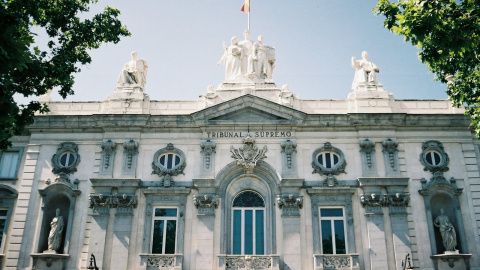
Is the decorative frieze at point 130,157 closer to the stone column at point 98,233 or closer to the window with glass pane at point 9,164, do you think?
the stone column at point 98,233

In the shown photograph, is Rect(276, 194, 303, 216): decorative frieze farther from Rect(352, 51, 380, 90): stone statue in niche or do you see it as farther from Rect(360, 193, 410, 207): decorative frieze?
Rect(352, 51, 380, 90): stone statue in niche

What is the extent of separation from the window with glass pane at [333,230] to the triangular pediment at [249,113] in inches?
188

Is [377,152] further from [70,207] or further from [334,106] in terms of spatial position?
[70,207]

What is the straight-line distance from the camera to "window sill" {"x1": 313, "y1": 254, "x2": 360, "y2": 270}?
2034cm

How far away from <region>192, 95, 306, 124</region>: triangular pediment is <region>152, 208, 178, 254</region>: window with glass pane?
4.76 m

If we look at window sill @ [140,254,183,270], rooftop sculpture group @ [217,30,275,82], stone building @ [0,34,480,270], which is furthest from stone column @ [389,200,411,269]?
window sill @ [140,254,183,270]

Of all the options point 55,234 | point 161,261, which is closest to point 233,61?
point 161,261

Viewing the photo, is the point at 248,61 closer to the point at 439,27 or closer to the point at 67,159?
the point at 67,159

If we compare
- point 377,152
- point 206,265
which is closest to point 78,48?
point 206,265

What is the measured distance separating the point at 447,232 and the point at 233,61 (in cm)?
A: 1353

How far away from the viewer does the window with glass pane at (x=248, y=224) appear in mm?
21312

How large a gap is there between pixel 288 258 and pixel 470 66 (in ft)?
35.3

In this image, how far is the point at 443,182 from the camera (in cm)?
2175

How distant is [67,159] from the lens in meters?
23.1
